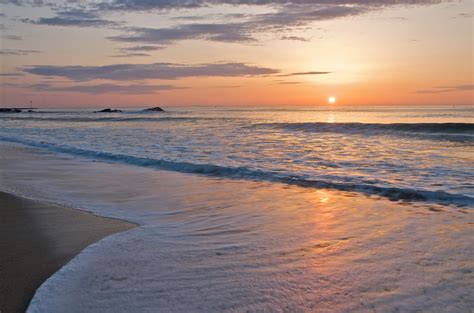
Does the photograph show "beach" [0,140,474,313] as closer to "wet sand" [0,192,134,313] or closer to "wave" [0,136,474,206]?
"wet sand" [0,192,134,313]

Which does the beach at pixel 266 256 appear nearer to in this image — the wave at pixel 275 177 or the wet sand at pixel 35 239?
the wet sand at pixel 35 239

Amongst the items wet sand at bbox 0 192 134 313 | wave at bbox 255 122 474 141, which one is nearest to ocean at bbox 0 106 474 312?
wet sand at bbox 0 192 134 313

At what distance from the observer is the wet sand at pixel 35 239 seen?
3.81 metres

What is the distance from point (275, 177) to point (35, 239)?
5890 mm

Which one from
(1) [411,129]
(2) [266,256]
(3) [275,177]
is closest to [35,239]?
(2) [266,256]

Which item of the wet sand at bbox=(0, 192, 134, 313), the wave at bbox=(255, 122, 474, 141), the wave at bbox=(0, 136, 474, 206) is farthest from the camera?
the wave at bbox=(255, 122, 474, 141)

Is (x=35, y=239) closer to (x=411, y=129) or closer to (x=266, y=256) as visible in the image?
(x=266, y=256)

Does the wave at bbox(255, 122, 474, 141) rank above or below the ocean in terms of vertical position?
above

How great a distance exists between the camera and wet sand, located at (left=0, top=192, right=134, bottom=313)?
381 cm

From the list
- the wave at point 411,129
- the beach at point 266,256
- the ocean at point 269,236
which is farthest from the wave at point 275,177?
the wave at point 411,129

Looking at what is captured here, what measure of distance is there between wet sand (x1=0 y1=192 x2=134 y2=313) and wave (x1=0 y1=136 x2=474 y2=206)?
4.49m

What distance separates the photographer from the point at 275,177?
10.1 meters

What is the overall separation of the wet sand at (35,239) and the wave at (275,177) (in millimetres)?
4494

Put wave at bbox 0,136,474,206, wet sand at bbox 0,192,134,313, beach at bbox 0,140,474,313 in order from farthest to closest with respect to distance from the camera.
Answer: wave at bbox 0,136,474,206 < wet sand at bbox 0,192,134,313 < beach at bbox 0,140,474,313
